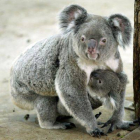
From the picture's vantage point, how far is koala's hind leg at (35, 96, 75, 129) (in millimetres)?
4805

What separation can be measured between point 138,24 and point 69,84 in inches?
44.1

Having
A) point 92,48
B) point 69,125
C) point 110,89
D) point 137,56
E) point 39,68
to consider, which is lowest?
point 69,125

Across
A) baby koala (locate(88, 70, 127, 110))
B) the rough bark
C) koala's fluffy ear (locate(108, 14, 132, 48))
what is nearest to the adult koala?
koala's fluffy ear (locate(108, 14, 132, 48))

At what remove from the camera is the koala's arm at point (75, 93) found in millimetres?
4316

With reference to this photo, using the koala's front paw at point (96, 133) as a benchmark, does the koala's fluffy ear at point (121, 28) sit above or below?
above

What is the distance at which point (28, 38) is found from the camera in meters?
9.31

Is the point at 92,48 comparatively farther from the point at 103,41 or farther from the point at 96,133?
the point at 96,133

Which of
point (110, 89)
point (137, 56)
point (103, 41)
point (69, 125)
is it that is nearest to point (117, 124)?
point (110, 89)

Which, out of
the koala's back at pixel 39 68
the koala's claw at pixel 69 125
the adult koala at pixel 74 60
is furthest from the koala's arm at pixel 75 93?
the koala's claw at pixel 69 125

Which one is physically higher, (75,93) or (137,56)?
(137,56)

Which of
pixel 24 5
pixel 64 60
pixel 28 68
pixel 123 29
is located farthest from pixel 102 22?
pixel 24 5

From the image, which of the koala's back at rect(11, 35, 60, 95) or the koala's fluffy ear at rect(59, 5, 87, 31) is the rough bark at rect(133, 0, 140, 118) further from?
the koala's back at rect(11, 35, 60, 95)

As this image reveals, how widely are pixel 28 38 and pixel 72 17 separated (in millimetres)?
5006

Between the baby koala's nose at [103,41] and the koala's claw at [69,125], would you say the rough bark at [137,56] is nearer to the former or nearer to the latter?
the baby koala's nose at [103,41]
